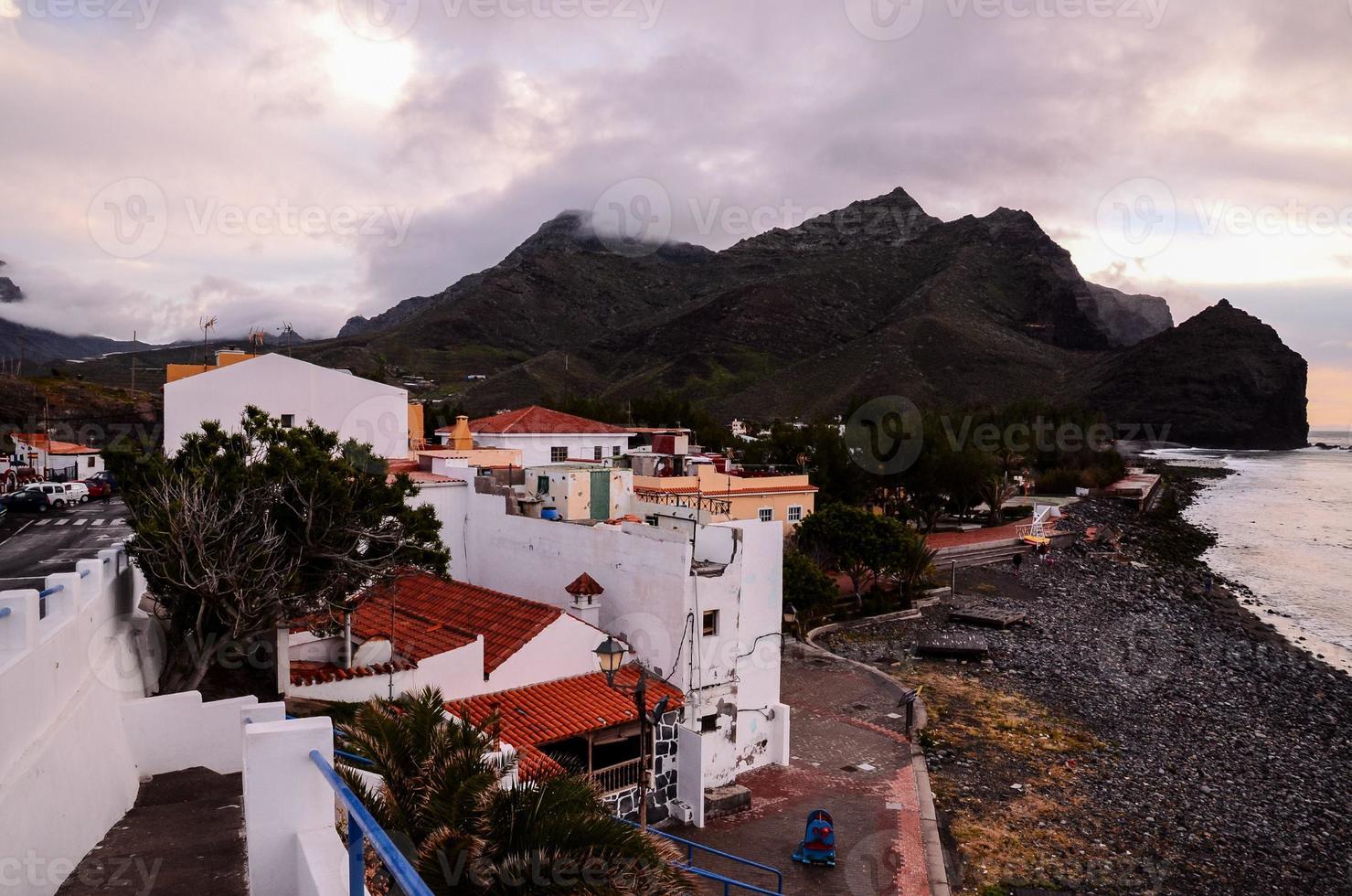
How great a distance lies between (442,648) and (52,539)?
18665mm

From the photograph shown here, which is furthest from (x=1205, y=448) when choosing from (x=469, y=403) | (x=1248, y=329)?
(x=469, y=403)

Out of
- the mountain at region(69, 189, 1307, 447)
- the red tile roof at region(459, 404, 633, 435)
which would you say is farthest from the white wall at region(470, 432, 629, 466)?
the mountain at region(69, 189, 1307, 447)

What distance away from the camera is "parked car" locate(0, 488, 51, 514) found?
31423mm

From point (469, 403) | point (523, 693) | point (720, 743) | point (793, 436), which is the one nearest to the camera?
point (523, 693)

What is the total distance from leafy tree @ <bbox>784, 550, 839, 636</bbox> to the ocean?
61.1ft

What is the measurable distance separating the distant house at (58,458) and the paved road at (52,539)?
1214cm

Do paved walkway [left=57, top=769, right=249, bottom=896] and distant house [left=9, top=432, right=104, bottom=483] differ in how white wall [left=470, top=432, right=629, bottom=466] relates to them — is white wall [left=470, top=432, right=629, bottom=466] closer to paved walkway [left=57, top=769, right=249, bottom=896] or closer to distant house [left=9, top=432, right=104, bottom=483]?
distant house [left=9, top=432, right=104, bottom=483]

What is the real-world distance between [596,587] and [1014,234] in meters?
162

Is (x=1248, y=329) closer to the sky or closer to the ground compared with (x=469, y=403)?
closer to the sky

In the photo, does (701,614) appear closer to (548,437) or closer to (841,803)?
(841,803)

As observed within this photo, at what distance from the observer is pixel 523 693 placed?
1372cm

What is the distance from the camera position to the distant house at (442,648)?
12.3m

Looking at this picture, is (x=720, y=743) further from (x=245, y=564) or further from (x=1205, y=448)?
(x=1205, y=448)

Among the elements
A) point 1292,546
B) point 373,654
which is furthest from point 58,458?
point 1292,546
